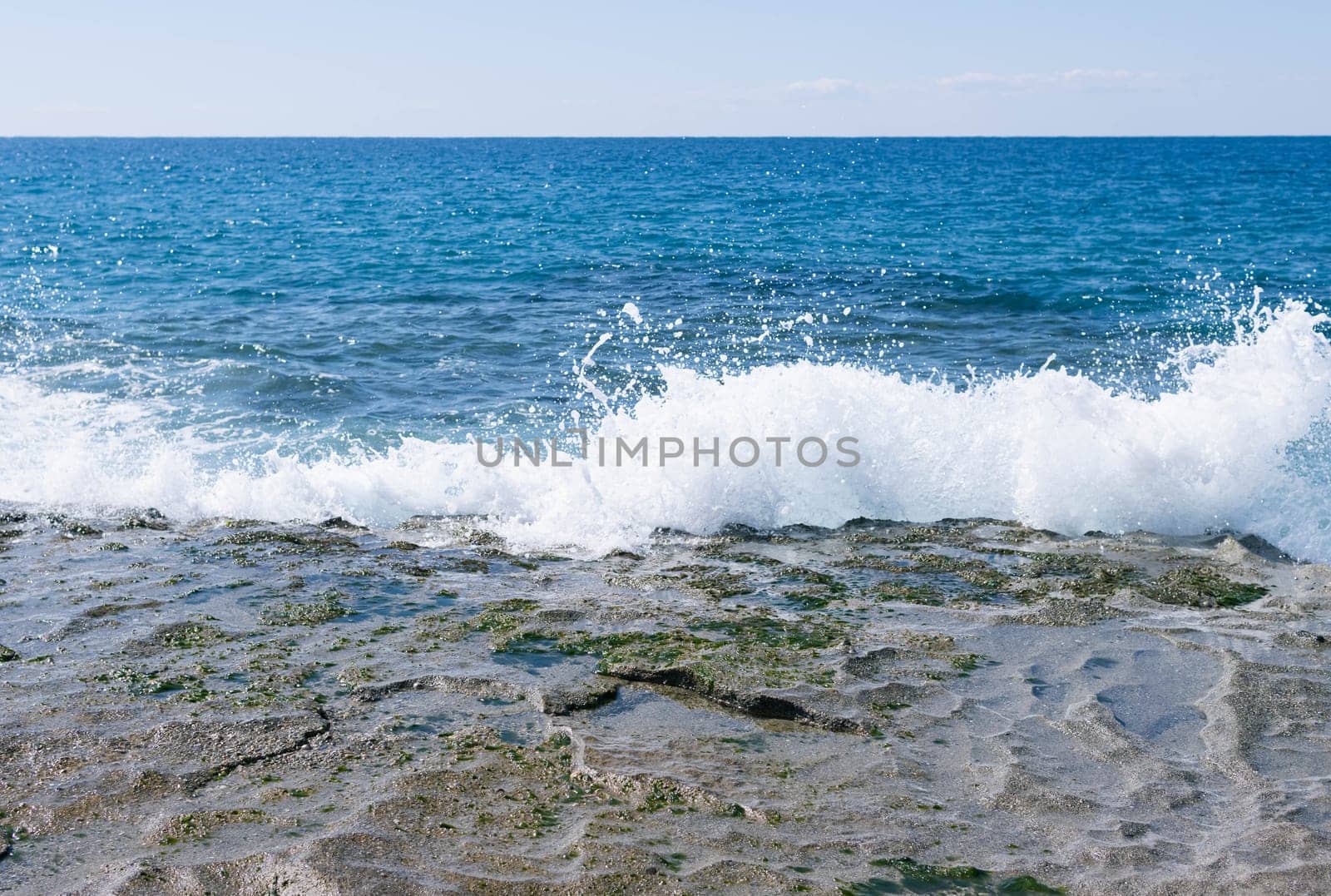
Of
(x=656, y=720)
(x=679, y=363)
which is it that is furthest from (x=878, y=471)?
(x=679, y=363)

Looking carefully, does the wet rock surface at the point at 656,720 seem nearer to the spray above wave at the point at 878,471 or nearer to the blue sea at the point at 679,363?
the spray above wave at the point at 878,471

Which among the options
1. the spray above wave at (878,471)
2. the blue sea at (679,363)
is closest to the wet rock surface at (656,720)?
the spray above wave at (878,471)

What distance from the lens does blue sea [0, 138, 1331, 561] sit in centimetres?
800

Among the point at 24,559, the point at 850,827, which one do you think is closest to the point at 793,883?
the point at 850,827

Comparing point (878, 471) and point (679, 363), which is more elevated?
point (679, 363)

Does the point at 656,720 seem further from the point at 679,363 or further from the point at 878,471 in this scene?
the point at 679,363

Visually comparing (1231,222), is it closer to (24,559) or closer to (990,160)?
(24,559)

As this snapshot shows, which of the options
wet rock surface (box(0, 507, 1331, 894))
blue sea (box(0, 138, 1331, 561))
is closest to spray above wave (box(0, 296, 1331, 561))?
blue sea (box(0, 138, 1331, 561))

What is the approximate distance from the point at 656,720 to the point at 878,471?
4.25 metres

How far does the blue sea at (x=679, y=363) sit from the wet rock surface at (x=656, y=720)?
121 centimetres

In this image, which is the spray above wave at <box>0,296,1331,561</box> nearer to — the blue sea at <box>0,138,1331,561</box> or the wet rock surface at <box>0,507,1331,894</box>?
the blue sea at <box>0,138,1331,561</box>

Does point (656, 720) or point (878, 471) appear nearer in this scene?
point (656, 720)

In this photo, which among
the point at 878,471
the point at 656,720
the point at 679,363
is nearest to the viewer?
the point at 656,720

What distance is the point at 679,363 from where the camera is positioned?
1253cm
